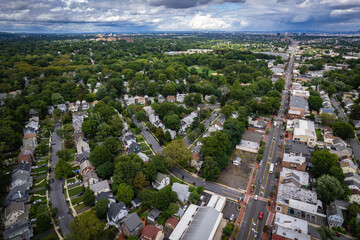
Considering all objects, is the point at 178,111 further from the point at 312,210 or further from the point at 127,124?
the point at 312,210

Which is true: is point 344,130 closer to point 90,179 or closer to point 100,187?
point 100,187

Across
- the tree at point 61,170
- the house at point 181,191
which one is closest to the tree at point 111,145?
the tree at point 61,170

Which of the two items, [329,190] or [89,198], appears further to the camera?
[329,190]

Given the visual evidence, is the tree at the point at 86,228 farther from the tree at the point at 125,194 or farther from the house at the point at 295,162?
the house at the point at 295,162

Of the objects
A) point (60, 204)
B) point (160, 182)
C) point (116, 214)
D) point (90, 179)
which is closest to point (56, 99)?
point (90, 179)

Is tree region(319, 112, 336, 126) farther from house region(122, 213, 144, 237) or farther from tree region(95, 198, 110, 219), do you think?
tree region(95, 198, 110, 219)
